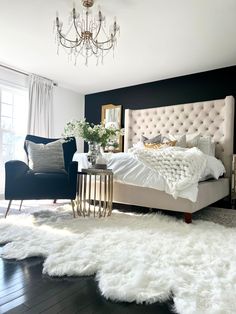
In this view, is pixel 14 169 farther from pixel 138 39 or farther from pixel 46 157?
pixel 138 39

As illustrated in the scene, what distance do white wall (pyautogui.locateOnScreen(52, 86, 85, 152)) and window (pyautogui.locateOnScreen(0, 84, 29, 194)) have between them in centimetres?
72

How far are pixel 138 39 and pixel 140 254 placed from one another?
276 cm

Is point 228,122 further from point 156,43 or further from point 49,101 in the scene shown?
point 49,101

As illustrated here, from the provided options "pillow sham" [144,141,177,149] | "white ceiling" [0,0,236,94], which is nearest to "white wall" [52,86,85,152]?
"white ceiling" [0,0,236,94]

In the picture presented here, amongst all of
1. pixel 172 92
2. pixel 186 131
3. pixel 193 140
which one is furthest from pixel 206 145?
pixel 172 92

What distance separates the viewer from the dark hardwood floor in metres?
1.09

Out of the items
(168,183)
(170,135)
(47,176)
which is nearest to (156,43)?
(170,135)

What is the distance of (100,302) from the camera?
114 cm

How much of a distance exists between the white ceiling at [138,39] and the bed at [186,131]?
Answer: 2.25ft

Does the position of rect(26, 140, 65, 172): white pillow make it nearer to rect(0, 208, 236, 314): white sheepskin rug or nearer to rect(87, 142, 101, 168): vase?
rect(87, 142, 101, 168): vase

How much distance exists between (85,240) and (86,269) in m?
0.47

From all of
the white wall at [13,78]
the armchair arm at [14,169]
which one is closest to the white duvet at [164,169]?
the armchair arm at [14,169]

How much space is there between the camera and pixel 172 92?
470 centimetres

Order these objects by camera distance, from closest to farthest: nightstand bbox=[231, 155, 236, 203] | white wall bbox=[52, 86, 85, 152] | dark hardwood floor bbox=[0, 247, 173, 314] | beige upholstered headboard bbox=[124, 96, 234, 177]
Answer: dark hardwood floor bbox=[0, 247, 173, 314] → nightstand bbox=[231, 155, 236, 203] → beige upholstered headboard bbox=[124, 96, 234, 177] → white wall bbox=[52, 86, 85, 152]
